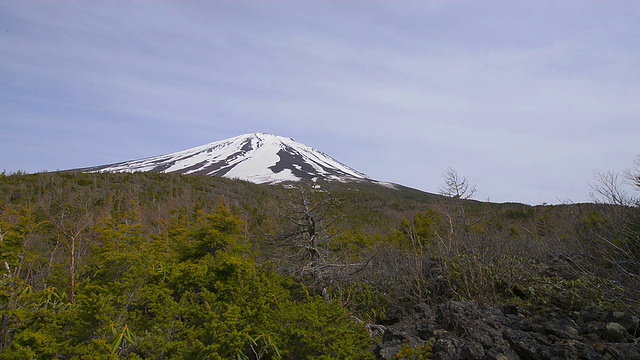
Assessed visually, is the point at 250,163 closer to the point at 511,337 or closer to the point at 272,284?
the point at 272,284

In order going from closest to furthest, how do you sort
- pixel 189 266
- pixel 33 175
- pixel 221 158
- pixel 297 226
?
pixel 189 266, pixel 297 226, pixel 33 175, pixel 221 158

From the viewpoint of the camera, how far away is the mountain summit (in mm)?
62344

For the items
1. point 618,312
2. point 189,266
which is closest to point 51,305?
point 189,266

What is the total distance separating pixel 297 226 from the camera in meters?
6.61

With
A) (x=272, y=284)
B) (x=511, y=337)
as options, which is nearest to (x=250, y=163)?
(x=272, y=284)

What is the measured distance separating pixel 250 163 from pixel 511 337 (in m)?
76.4

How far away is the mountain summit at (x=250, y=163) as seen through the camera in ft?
205

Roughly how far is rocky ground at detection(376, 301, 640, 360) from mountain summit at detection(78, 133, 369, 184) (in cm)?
5003

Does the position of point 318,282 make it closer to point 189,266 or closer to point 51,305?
point 189,266

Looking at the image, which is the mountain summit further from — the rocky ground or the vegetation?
the rocky ground

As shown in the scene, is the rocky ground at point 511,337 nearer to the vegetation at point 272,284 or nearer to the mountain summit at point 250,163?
the vegetation at point 272,284

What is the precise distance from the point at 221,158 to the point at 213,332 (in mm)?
75266

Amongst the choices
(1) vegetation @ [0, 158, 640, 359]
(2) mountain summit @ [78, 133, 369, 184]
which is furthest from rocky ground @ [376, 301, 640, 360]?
(2) mountain summit @ [78, 133, 369, 184]

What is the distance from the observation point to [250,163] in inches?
3071
